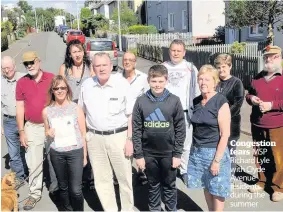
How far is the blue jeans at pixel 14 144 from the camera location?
5.02 meters

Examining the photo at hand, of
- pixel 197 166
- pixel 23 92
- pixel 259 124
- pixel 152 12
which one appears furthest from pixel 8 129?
pixel 152 12

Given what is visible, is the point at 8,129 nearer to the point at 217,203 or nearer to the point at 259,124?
the point at 217,203

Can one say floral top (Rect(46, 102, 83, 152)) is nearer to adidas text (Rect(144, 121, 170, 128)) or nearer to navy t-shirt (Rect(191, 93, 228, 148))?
adidas text (Rect(144, 121, 170, 128))

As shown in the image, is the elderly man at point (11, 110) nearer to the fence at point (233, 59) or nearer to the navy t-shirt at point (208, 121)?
the navy t-shirt at point (208, 121)

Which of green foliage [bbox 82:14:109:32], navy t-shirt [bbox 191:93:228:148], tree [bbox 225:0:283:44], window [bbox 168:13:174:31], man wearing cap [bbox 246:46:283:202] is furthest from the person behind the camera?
green foliage [bbox 82:14:109:32]

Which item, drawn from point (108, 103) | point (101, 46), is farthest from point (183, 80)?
point (101, 46)

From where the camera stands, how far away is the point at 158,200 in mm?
3986

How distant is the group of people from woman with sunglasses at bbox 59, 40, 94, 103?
0.06 ft

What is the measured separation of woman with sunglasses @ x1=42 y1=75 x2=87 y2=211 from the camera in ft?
A: 12.5

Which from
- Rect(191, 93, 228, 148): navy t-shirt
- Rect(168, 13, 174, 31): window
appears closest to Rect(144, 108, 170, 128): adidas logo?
Rect(191, 93, 228, 148): navy t-shirt

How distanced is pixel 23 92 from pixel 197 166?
2.28 m

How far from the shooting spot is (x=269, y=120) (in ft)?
14.1

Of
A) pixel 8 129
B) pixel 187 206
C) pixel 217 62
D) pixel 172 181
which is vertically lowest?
pixel 187 206

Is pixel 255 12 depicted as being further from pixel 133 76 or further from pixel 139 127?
pixel 139 127
